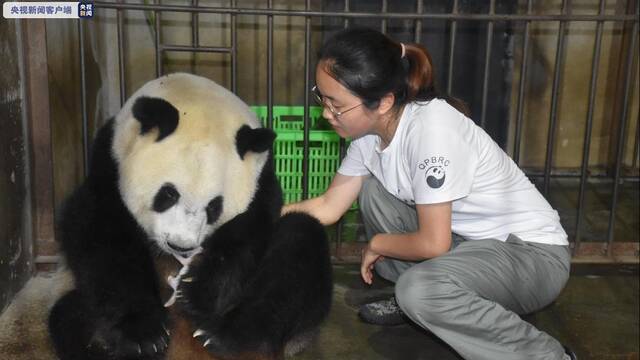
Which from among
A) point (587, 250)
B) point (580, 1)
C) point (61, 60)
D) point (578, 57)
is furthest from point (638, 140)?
point (61, 60)

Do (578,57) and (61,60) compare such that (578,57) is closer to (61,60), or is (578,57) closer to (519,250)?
(519,250)

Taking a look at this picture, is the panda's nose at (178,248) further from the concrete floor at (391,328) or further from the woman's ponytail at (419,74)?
the woman's ponytail at (419,74)

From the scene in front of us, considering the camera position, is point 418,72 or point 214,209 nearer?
point 214,209

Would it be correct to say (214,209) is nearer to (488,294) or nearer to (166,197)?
(166,197)

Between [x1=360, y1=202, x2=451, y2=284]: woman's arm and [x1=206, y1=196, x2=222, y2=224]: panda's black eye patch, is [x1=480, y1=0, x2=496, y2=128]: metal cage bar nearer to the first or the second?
[x1=360, y1=202, x2=451, y2=284]: woman's arm

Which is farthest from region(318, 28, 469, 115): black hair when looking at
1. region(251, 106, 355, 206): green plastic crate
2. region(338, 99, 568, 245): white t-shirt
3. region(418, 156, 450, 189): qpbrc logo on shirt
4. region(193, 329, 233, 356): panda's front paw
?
region(251, 106, 355, 206): green plastic crate

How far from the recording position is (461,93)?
17.6 feet

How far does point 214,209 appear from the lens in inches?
88.7

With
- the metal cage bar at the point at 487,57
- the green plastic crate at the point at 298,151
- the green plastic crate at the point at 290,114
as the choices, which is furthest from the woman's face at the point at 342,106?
the green plastic crate at the point at 290,114

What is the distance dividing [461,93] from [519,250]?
2965 mm

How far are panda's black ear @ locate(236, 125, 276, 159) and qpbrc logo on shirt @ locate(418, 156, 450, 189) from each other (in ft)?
1.69

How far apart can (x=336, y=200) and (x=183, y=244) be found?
88 cm

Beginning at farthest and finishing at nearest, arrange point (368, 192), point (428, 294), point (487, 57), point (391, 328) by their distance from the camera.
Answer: point (487, 57)
point (391, 328)
point (368, 192)
point (428, 294)

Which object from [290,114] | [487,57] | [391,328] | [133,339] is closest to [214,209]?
[133,339]
